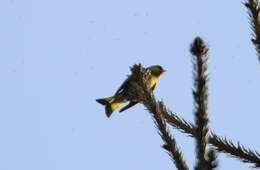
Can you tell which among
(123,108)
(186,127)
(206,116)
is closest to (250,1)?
(206,116)

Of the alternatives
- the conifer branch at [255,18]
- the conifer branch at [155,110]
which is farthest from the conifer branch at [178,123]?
the conifer branch at [255,18]

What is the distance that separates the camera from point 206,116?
1790 mm

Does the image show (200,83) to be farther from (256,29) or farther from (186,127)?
(186,127)

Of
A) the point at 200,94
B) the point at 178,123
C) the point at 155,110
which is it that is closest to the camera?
the point at 200,94

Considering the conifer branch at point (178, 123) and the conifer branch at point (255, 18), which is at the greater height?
the conifer branch at point (255, 18)

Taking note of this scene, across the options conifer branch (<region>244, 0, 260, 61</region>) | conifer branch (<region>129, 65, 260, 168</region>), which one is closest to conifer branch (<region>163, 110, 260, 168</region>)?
conifer branch (<region>129, 65, 260, 168</region>)

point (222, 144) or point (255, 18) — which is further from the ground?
A: point (255, 18)

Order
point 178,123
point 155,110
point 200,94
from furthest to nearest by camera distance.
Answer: point 178,123
point 155,110
point 200,94

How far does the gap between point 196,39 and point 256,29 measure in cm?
47

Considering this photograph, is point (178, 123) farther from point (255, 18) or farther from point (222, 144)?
point (255, 18)

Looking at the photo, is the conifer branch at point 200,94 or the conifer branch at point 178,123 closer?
the conifer branch at point 200,94

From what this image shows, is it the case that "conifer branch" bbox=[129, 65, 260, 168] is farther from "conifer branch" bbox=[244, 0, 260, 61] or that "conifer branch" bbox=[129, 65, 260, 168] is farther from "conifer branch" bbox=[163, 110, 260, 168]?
"conifer branch" bbox=[244, 0, 260, 61]

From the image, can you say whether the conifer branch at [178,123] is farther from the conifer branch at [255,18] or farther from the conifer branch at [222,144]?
the conifer branch at [255,18]

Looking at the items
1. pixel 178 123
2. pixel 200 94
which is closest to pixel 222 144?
pixel 178 123
